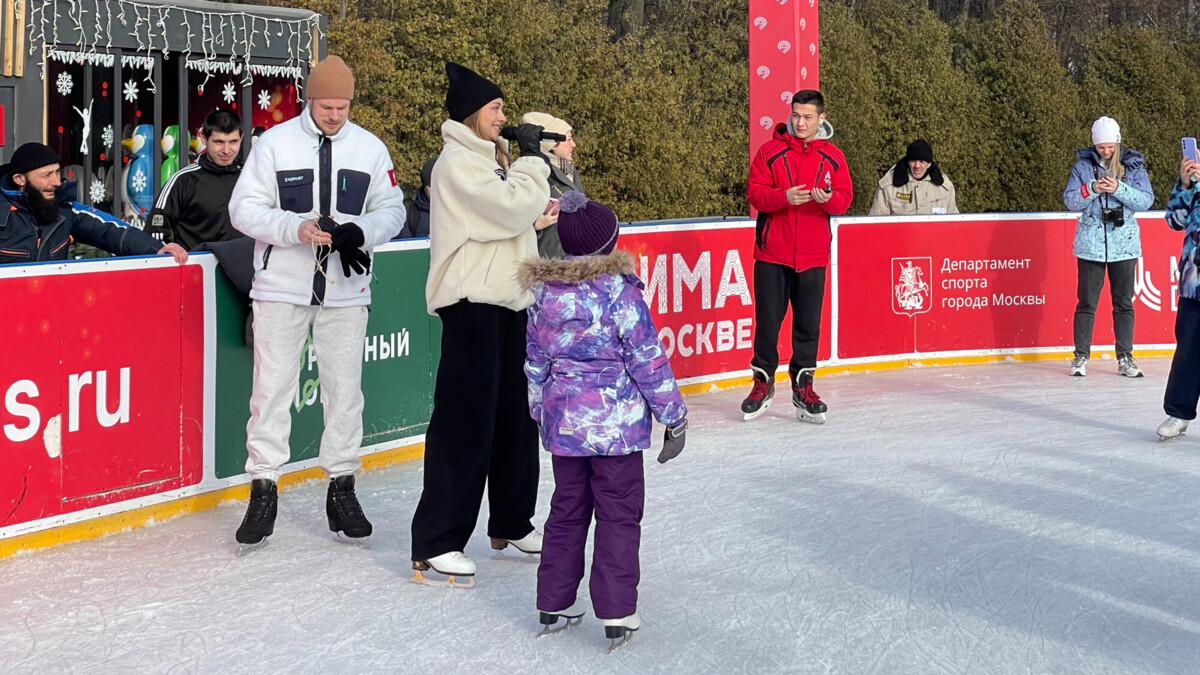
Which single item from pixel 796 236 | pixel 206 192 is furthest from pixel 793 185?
pixel 206 192

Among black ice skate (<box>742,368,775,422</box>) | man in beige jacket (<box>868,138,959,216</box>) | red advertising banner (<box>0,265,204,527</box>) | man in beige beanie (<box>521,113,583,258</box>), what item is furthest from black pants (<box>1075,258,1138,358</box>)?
red advertising banner (<box>0,265,204,527</box>)

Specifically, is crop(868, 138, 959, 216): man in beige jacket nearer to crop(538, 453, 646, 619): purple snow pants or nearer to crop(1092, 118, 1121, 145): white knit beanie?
A: crop(1092, 118, 1121, 145): white knit beanie

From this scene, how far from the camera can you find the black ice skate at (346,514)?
19.5 feet

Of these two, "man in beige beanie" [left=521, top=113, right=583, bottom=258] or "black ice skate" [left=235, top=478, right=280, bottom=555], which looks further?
"man in beige beanie" [left=521, top=113, right=583, bottom=258]

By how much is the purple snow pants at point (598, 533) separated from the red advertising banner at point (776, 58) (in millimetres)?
7029

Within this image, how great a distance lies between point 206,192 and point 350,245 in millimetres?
1456

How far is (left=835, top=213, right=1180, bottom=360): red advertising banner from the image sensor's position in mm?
11234

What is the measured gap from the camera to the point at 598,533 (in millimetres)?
4680

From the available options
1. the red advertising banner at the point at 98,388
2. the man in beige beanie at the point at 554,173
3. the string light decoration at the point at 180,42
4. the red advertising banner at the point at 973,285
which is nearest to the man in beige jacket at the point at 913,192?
the red advertising banner at the point at 973,285

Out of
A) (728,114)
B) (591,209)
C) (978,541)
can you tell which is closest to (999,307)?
(978,541)

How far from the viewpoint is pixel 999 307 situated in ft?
38.6

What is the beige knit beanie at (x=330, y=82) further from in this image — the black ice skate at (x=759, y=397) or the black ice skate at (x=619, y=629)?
the black ice skate at (x=759, y=397)

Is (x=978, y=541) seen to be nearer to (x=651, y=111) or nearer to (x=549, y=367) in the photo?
(x=549, y=367)

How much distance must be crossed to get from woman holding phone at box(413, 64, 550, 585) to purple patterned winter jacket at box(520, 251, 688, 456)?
1.84 feet
